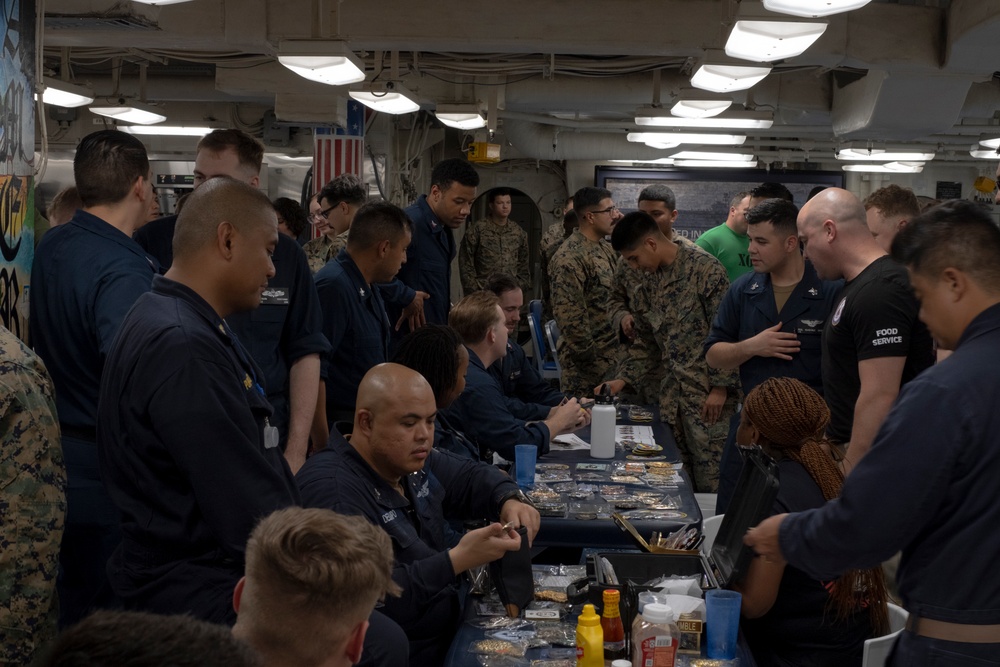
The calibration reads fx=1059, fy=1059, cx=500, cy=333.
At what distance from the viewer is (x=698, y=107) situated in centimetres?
757

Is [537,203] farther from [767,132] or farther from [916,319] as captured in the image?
[916,319]

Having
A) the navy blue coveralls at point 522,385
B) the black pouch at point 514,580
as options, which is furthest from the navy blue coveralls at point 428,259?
the black pouch at point 514,580

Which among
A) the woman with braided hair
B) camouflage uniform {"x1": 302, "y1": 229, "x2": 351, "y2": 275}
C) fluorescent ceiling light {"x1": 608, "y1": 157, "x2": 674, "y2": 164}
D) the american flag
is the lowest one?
the woman with braided hair

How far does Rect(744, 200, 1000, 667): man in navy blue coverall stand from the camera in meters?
2.25

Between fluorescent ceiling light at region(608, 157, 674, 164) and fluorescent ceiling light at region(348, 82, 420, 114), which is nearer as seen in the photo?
fluorescent ceiling light at region(348, 82, 420, 114)

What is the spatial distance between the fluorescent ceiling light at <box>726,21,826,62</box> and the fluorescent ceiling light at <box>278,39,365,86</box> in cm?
205

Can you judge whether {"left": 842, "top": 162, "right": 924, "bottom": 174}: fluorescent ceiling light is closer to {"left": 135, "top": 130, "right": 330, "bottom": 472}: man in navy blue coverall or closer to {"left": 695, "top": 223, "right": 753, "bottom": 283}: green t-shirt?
{"left": 695, "top": 223, "right": 753, "bottom": 283}: green t-shirt

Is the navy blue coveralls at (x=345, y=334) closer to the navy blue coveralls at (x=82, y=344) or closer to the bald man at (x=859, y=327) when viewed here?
the navy blue coveralls at (x=82, y=344)

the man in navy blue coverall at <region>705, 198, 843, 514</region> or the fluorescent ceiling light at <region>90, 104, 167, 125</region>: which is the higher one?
the fluorescent ceiling light at <region>90, 104, 167, 125</region>

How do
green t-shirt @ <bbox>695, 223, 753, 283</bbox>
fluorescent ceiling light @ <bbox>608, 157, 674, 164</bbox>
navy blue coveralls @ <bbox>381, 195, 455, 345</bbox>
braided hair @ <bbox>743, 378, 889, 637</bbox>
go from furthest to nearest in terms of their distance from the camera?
1. fluorescent ceiling light @ <bbox>608, 157, 674, 164</bbox>
2. green t-shirt @ <bbox>695, 223, 753, 283</bbox>
3. navy blue coveralls @ <bbox>381, 195, 455, 345</bbox>
4. braided hair @ <bbox>743, 378, 889, 637</bbox>

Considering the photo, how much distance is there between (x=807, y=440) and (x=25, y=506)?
208 centimetres

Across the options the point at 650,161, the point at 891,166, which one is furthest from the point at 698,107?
the point at 650,161

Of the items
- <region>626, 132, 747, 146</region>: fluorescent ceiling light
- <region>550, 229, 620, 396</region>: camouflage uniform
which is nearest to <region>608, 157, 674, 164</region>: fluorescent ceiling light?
<region>626, 132, 747, 146</region>: fluorescent ceiling light

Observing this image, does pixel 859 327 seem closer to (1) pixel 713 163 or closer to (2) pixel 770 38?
(2) pixel 770 38
